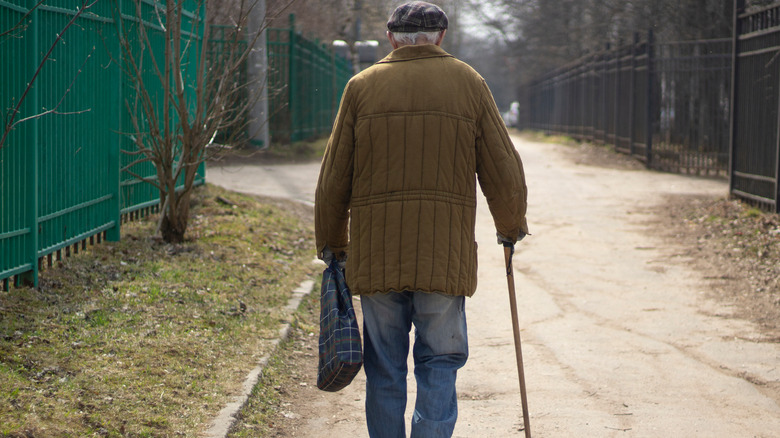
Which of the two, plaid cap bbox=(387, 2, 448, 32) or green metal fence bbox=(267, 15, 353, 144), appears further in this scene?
green metal fence bbox=(267, 15, 353, 144)

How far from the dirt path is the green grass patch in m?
0.58

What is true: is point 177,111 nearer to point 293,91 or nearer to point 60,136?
point 60,136

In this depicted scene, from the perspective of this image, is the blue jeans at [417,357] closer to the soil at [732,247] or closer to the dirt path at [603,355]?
the dirt path at [603,355]

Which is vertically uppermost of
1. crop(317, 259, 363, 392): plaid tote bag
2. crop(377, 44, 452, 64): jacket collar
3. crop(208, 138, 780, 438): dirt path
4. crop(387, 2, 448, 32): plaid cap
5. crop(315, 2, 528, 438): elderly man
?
crop(387, 2, 448, 32): plaid cap

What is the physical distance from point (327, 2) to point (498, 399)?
2798cm

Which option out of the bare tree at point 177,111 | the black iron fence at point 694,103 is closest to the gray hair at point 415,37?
the bare tree at point 177,111

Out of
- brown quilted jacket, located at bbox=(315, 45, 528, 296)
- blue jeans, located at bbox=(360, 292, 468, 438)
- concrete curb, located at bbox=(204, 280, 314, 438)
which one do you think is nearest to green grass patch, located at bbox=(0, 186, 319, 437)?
concrete curb, located at bbox=(204, 280, 314, 438)

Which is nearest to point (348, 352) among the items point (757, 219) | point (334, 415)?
point (334, 415)

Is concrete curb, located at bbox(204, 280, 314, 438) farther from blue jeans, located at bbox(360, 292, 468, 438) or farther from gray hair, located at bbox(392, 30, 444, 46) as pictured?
gray hair, located at bbox(392, 30, 444, 46)

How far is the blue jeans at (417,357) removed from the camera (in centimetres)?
332

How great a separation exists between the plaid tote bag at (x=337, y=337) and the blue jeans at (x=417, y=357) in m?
0.08

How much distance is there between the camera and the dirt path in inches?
179

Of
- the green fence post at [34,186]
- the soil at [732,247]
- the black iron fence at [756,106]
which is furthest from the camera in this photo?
the black iron fence at [756,106]

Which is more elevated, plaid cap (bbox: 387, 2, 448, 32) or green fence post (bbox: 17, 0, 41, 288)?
plaid cap (bbox: 387, 2, 448, 32)
